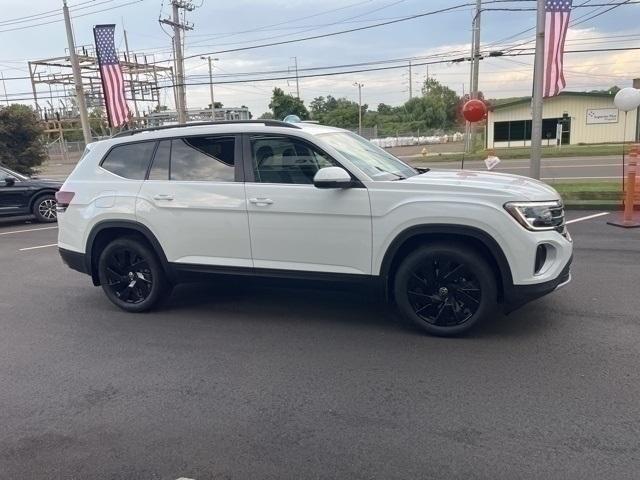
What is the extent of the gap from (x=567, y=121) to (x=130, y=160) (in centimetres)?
4127

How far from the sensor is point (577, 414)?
10.8ft

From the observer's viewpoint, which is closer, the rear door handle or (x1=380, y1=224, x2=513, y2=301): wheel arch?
(x1=380, y1=224, x2=513, y2=301): wheel arch

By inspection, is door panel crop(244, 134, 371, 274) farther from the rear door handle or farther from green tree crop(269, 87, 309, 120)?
green tree crop(269, 87, 309, 120)

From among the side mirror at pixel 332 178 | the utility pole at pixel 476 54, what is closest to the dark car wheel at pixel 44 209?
the side mirror at pixel 332 178

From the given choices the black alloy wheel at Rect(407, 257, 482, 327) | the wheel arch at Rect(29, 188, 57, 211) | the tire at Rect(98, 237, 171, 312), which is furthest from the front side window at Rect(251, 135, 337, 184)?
the wheel arch at Rect(29, 188, 57, 211)

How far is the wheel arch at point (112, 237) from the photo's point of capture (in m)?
5.33

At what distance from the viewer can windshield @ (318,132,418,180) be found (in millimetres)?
4777

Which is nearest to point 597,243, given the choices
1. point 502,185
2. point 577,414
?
point 502,185

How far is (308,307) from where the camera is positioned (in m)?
5.51

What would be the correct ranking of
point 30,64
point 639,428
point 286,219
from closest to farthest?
1. point 639,428
2. point 286,219
3. point 30,64

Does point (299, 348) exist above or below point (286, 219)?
below

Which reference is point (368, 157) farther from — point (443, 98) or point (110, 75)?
point (443, 98)

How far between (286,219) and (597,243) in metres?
5.57

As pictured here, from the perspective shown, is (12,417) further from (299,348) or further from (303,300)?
(303,300)
